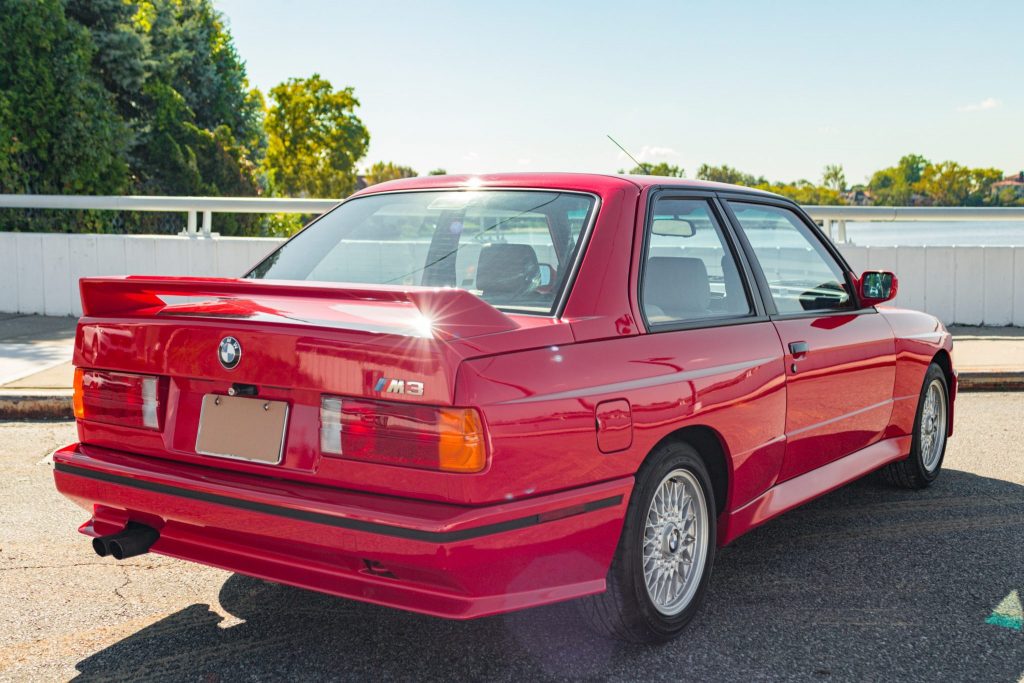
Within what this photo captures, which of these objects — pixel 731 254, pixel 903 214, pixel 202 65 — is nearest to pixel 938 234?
pixel 903 214

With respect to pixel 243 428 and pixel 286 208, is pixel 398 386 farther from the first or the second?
pixel 286 208

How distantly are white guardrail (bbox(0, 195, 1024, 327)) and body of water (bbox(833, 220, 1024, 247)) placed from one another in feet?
0.26

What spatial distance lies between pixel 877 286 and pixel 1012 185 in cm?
735

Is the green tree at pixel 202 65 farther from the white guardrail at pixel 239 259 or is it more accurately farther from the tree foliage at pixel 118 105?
the white guardrail at pixel 239 259

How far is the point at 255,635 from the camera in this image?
3.59m

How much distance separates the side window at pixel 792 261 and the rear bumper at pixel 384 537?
60.6 inches

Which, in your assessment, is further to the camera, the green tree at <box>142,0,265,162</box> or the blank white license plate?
the green tree at <box>142,0,265,162</box>

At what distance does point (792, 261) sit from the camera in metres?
4.77

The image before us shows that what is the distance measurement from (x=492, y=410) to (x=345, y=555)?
1.91 ft

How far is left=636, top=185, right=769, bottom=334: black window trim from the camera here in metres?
3.56

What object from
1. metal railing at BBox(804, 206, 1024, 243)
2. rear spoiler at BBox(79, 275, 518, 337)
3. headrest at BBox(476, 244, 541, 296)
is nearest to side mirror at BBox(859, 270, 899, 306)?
headrest at BBox(476, 244, 541, 296)

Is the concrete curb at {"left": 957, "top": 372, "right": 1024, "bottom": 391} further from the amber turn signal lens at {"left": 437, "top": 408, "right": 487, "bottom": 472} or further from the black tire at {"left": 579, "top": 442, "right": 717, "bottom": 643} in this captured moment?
the amber turn signal lens at {"left": 437, "top": 408, "right": 487, "bottom": 472}

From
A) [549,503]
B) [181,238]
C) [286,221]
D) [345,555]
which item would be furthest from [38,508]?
[286,221]

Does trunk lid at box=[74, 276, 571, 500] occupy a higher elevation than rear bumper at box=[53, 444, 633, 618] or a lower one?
higher
